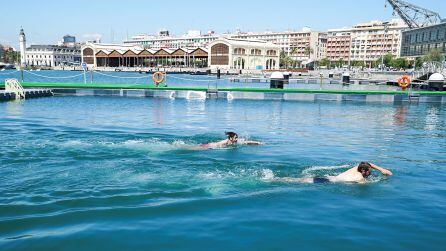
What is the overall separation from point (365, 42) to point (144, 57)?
8842 centimetres

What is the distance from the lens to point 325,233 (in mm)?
6418

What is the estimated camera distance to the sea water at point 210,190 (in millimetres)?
6203

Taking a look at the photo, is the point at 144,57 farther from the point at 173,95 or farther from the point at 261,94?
the point at 261,94

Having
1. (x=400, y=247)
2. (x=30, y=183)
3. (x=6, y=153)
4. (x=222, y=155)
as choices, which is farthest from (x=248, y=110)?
(x=400, y=247)

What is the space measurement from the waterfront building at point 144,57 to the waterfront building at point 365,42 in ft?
219

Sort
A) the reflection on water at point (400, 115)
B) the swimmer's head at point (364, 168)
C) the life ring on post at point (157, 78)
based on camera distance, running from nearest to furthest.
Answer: the swimmer's head at point (364, 168)
the reflection on water at point (400, 115)
the life ring on post at point (157, 78)

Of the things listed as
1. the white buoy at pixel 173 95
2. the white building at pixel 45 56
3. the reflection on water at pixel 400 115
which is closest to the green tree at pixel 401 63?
the reflection on water at pixel 400 115

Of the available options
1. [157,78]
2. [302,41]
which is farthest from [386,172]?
[302,41]

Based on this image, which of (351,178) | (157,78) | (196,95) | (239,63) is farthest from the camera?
(239,63)

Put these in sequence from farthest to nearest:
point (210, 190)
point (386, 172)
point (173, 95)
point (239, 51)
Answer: point (239, 51) → point (173, 95) → point (386, 172) → point (210, 190)

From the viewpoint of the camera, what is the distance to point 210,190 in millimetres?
8289

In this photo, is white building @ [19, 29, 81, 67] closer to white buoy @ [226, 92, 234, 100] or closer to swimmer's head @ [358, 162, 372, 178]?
white buoy @ [226, 92, 234, 100]

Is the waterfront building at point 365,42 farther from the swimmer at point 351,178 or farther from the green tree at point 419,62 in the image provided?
the swimmer at point 351,178

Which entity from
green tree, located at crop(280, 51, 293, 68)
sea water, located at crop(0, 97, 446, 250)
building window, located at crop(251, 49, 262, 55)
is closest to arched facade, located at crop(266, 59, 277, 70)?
building window, located at crop(251, 49, 262, 55)
